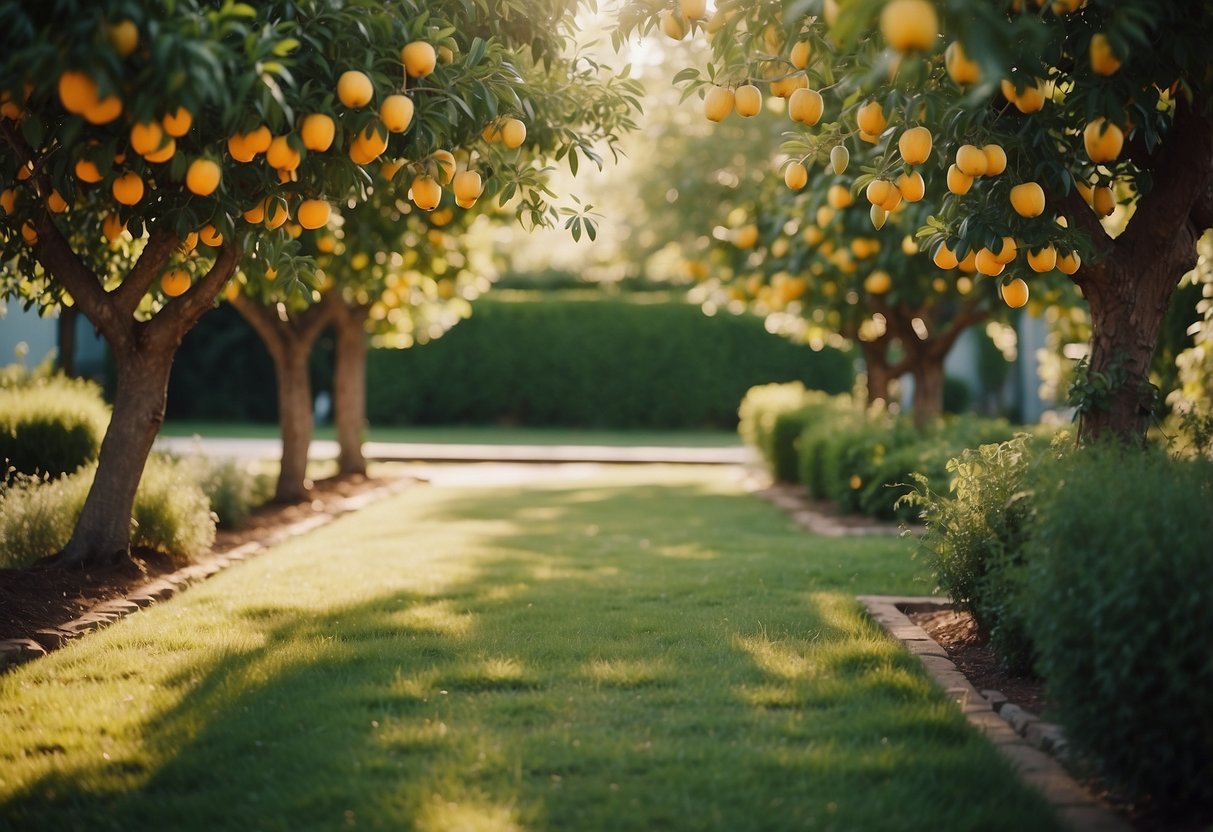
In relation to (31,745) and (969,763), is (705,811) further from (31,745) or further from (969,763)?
(31,745)

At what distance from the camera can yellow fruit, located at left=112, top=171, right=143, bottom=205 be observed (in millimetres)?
4570

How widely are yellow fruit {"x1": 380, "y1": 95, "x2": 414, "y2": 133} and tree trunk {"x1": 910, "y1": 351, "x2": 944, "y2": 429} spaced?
8910mm

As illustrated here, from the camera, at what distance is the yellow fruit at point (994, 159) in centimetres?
437

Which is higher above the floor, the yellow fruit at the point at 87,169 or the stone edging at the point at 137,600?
the yellow fruit at the point at 87,169

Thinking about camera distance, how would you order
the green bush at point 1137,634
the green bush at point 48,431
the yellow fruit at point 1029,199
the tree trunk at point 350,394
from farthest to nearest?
the tree trunk at point 350,394 → the green bush at point 48,431 → the yellow fruit at point 1029,199 → the green bush at point 1137,634

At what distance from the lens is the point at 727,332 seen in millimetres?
24875

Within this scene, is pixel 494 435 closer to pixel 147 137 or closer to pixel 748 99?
pixel 748 99

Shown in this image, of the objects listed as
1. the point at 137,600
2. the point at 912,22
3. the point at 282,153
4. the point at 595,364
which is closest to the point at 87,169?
the point at 282,153

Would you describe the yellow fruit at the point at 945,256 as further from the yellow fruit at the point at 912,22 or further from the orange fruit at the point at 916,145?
the yellow fruit at the point at 912,22

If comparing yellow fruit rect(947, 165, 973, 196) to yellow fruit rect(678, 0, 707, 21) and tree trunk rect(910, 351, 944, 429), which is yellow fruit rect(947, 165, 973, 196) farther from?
tree trunk rect(910, 351, 944, 429)

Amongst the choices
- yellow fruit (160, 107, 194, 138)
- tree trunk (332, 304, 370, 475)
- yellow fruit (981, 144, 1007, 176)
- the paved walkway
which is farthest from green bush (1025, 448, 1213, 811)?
the paved walkway

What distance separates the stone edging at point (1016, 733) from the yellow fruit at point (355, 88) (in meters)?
3.23

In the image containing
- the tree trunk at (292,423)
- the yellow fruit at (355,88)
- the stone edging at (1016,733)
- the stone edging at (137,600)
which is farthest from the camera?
the tree trunk at (292,423)

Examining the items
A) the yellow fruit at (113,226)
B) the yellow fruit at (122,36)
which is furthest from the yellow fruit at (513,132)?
the yellow fruit at (113,226)
